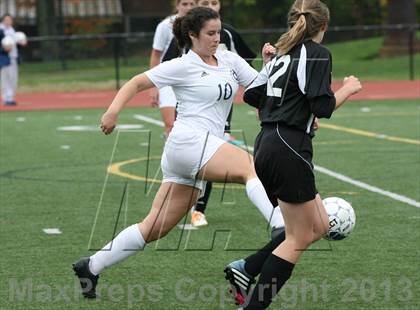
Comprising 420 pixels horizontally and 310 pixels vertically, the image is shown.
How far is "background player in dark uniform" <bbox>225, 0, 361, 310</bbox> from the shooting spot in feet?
20.0

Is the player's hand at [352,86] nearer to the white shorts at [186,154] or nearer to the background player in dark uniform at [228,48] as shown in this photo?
the white shorts at [186,154]

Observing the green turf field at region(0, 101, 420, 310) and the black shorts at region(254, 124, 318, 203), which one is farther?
the green turf field at region(0, 101, 420, 310)

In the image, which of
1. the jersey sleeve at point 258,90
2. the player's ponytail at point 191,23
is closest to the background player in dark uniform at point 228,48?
the player's ponytail at point 191,23

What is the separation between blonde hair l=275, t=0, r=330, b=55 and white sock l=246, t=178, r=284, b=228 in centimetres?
131

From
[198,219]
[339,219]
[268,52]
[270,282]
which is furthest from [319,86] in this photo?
[198,219]

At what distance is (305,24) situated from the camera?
619 cm

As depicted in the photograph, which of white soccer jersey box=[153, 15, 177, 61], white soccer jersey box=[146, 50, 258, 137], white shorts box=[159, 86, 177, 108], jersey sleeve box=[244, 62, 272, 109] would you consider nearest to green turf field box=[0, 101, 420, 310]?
white shorts box=[159, 86, 177, 108]

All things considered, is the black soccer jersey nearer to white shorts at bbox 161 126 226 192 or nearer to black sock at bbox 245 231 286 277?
white shorts at bbox 161 126 226 192

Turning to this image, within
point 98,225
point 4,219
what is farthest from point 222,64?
point 4,219

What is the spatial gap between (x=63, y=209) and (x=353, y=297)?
14.5 ft

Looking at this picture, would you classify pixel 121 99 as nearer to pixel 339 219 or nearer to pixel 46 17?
pixel 339 219

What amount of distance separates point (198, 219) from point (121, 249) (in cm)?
275

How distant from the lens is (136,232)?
714cm

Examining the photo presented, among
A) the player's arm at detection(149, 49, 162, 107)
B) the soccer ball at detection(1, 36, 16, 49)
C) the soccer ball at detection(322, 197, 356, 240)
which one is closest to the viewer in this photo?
the soccer ball at detection(322, 197, 356, 240)
